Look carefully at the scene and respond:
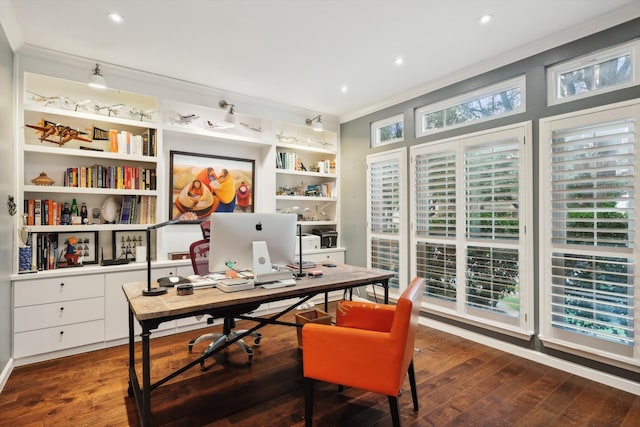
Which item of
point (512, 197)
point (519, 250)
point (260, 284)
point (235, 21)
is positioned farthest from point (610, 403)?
point (235, 21)

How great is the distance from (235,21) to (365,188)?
264cm

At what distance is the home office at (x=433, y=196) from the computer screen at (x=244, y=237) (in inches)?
37.7

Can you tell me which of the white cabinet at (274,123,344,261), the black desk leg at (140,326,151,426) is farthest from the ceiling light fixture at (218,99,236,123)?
the black desk leg at (140,326,151,426)

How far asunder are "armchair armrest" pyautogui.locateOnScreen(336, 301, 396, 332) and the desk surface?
6.8 inches

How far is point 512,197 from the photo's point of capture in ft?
9.49

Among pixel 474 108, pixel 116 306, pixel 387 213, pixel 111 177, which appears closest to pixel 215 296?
pixel 116 306

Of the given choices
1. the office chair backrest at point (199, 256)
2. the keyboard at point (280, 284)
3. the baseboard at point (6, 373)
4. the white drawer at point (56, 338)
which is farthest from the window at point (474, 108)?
the baseboard at point (6, 373)

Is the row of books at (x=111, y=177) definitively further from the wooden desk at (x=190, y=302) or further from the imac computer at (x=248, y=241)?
the imac computer at (x=248, y=241)

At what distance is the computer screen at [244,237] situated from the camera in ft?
6.81

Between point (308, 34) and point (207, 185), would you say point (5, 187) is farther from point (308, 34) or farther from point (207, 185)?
point (308, 34)

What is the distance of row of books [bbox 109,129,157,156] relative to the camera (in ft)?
10.7

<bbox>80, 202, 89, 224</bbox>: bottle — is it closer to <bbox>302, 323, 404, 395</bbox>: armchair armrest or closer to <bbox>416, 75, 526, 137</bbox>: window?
<bbox>302, 323, 404, 395</bbox>: armchair armrest

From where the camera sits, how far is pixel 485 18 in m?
2.44

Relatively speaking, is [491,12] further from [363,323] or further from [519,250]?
[363,323]
